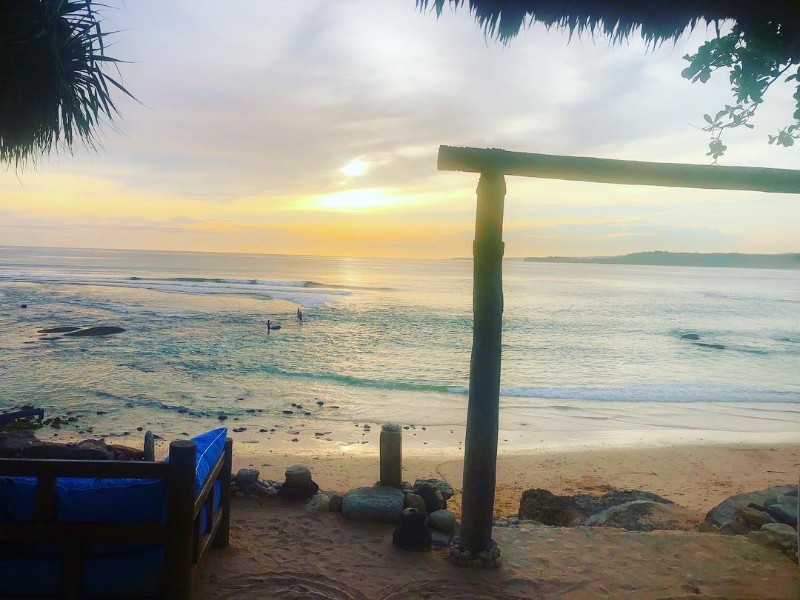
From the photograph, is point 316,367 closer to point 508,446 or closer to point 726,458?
point 508,446

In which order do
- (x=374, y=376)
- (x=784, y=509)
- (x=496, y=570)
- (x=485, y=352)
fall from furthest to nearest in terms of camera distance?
(x=374, y=376) < (x=784, y=509) < (x=496, y=570) < (x=485, y=352)

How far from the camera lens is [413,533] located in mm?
5523

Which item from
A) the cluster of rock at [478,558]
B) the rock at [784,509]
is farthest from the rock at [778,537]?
the cluster of rock at [478,558]

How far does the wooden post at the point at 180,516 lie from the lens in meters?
3.67

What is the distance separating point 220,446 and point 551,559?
3.28m

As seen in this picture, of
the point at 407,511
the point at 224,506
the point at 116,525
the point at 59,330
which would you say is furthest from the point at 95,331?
the point at 116,525

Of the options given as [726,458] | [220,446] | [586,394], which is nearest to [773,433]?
[726,458]

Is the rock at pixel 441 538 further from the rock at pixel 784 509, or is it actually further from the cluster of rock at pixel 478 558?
the rock at pixel 784 509

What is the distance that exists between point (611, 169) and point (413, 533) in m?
3.81

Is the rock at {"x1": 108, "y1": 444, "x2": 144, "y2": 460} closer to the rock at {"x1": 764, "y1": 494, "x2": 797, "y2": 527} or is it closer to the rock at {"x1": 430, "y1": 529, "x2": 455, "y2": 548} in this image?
the rock at {"x1": 430, "y1": 529, "x2": 455, "y2": 548}

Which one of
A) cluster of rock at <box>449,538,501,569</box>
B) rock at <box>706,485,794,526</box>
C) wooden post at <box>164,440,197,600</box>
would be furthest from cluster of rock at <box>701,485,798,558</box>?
wooden post at <box>164,440,197,600</box>

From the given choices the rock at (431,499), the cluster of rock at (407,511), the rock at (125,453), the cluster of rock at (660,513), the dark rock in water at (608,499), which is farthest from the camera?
the dark rock in water at (608,499)

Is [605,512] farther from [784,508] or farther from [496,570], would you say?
[496,570]

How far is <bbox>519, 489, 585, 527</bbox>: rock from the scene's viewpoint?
729 cm
